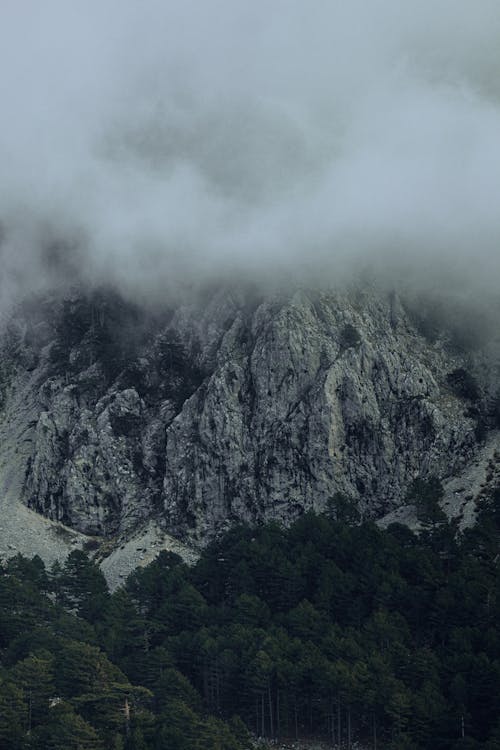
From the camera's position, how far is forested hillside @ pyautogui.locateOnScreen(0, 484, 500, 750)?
104062 mm

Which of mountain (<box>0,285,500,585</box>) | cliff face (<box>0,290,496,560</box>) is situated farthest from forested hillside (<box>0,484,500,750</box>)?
cliff face (<box>0,290,496,560</box>)

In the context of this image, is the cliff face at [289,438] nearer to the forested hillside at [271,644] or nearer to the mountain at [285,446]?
the mountain at [285,446]

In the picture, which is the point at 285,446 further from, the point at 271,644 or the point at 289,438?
the point at 271,644

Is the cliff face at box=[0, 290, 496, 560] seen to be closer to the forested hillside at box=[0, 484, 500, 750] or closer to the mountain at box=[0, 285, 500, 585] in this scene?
the mountain at box=[0, 285, 500, 585]

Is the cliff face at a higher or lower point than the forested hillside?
higher

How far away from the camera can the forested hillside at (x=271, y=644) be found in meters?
104

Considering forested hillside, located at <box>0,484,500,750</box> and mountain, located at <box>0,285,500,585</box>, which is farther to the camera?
mountain, located at <box>0,285,500,585</box>

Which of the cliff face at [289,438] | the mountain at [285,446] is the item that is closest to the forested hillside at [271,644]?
the mountain at [285,446]

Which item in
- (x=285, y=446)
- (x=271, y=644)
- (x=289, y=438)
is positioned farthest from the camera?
(x=289, y=438)

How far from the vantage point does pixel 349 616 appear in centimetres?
13212

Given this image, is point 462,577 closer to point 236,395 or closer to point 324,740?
point 324,740

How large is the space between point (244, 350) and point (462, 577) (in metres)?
82.3

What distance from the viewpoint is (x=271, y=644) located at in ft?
393

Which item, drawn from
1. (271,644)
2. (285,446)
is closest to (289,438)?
(285,446)
